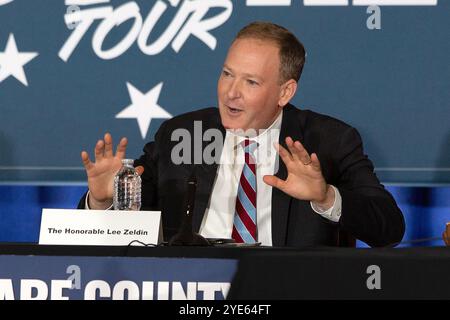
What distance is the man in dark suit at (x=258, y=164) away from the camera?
3066mm

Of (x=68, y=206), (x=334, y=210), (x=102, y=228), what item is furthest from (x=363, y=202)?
(x=68, y=206)

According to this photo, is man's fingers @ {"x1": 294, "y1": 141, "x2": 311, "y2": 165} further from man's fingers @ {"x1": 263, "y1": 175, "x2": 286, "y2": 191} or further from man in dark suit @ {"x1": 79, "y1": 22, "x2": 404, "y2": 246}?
man in dark suit @ {"x1": 79, "y1": 22, "x2": 404, "y2": 246}

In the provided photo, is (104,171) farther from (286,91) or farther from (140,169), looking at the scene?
(286,91)

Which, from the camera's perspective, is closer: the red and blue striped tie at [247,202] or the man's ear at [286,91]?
the red and blue striped tie at [247,202]

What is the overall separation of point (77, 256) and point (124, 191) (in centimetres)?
75

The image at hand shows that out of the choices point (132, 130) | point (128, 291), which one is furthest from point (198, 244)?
point (132, 130)

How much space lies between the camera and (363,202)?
2955 mm

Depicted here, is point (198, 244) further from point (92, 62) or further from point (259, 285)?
point (92, 62)

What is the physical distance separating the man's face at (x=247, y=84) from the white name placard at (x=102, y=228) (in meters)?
0.91

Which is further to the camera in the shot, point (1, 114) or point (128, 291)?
point (1, 114)

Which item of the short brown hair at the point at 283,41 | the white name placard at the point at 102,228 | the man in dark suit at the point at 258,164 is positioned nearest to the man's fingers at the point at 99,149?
the man in dark suit at the point at 258,164

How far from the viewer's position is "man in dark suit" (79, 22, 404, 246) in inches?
121

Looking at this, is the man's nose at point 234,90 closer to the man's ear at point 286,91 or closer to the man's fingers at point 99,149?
the man's ear at point 286,91

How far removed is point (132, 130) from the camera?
4.30m
